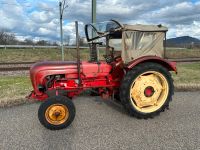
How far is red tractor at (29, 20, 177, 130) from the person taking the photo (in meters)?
5.97

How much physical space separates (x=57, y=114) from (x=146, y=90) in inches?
77.5

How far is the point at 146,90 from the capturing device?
245 inches

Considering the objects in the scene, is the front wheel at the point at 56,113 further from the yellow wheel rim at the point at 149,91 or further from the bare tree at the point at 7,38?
the bare tree at the point at 7,38

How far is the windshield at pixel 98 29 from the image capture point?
6.45m

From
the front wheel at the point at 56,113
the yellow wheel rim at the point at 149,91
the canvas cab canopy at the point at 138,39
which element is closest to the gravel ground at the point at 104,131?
the front wheel at the point at 56,113

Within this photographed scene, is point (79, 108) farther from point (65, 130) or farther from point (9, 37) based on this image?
point (9, 37)

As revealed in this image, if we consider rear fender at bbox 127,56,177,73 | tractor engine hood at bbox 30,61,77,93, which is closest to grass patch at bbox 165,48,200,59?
rear fender at bbox 127,56,177,73

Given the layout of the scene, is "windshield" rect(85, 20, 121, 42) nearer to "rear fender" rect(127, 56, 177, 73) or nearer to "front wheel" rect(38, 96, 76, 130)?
"rear fender" rect(127, 56, 177, 73)

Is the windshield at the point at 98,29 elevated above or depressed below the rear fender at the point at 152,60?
above

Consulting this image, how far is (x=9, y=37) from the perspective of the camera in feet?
126

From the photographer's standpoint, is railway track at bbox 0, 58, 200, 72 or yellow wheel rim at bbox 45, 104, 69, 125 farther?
railway track at bbox 0, 58, 200, 72

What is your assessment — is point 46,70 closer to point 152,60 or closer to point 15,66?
point 152,60

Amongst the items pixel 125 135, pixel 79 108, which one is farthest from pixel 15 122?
pixel 125 135

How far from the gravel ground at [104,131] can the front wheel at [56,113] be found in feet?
0.42
